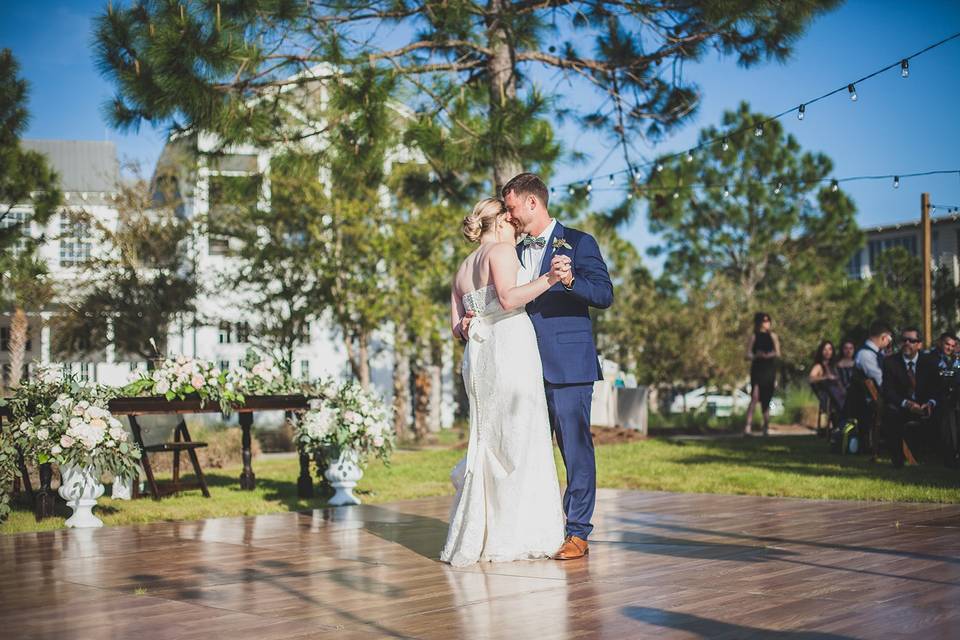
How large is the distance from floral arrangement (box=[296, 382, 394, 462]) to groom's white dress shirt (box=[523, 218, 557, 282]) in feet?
13.0

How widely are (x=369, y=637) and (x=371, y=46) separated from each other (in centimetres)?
1020

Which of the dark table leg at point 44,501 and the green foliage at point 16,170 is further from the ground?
the green foliage at point 16,170

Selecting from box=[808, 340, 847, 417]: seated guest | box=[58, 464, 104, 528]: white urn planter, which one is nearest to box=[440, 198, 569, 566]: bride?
box=[58, 464, 104, 528]: white urn planter

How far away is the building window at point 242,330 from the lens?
88.7 ft

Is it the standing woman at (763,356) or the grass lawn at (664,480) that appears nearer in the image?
the grass lawn at (664,480)

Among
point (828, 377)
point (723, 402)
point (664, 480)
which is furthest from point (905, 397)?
point (723, 402)

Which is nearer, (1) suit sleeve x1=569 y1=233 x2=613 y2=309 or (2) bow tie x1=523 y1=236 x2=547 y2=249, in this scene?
(1) suit sleeve x1=569 y1=233 x2=613 y2=309

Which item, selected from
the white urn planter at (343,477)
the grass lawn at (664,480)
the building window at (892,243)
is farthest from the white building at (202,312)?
the building window at (892,243)

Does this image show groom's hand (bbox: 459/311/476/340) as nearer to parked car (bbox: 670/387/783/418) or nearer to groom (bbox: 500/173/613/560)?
groom (bbox: 500/173/613/560)

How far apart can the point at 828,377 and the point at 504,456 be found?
11.5 metres

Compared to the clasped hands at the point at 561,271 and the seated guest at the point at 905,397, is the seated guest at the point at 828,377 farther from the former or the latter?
the clasped hands at the point at 561,271

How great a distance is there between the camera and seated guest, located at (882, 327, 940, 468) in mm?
11133

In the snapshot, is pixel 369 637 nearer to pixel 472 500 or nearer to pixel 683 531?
pixel 472 500

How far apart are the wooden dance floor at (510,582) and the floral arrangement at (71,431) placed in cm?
60
